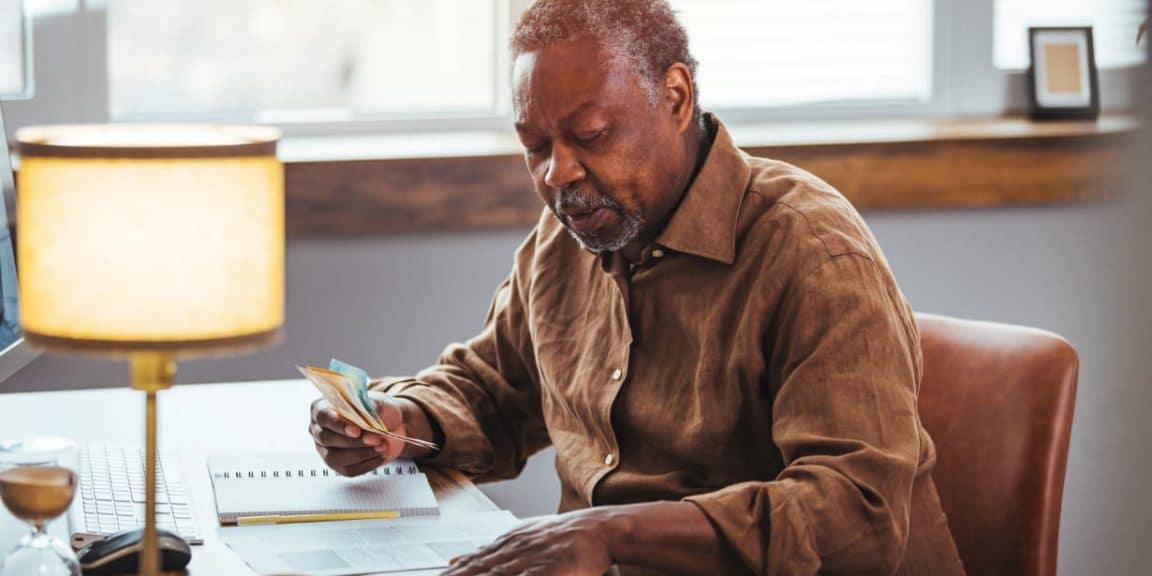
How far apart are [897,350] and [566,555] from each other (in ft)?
1.39

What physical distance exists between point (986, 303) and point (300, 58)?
5.07 ft

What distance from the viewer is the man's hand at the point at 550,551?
1430 mm

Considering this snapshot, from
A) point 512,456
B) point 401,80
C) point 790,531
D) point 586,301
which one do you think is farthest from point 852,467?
point 401,80

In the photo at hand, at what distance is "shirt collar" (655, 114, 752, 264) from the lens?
1725 millimetres

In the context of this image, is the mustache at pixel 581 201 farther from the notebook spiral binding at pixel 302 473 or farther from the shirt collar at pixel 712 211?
the notebook spiral binding at pixel 302 473

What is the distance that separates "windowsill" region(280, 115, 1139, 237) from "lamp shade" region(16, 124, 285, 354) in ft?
5.10

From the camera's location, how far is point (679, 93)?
1.78 meters

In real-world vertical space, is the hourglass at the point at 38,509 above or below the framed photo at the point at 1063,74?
below

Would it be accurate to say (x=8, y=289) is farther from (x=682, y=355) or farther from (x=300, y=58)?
(x=300, y=58)

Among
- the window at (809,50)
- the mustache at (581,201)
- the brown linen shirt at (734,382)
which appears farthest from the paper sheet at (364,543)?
the window at (809,50)

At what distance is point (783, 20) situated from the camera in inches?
126

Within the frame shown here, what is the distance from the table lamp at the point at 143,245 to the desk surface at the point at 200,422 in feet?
1.81

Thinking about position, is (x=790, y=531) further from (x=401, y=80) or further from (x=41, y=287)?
(x=401, y=80)

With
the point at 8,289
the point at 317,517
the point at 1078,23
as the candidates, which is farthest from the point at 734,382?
the point at 1078,23
